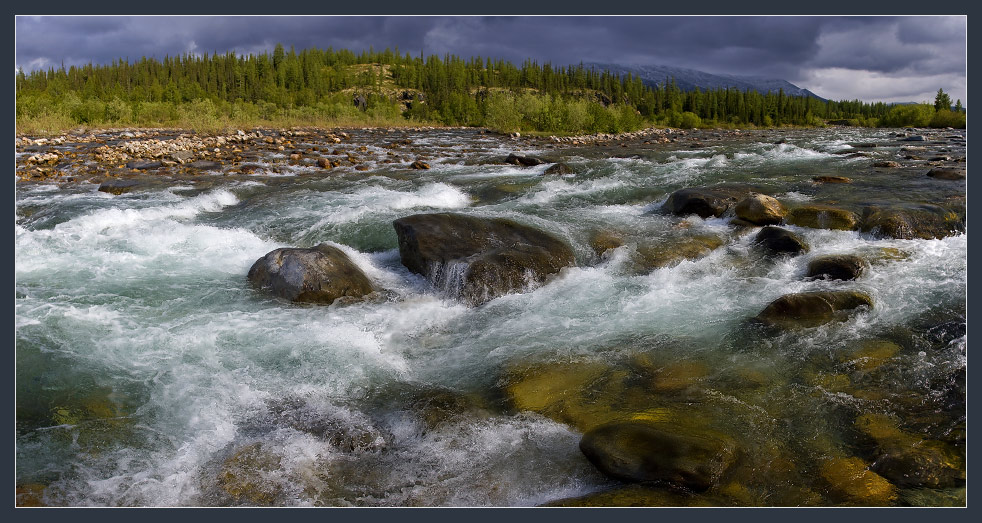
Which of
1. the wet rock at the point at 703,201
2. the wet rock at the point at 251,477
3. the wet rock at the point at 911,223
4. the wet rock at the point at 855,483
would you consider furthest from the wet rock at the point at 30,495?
the wet rock at the point at 911,223

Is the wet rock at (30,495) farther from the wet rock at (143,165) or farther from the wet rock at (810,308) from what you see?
the wet rock at (143,165)

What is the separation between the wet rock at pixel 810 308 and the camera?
271 inches

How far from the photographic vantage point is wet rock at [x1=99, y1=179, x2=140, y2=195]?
1564 centimetres

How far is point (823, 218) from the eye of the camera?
10844 millimetres

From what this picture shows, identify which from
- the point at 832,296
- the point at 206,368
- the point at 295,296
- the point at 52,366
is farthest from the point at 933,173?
the point at 52,366

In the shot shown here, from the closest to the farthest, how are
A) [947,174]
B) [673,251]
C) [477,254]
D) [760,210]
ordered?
[477,254] < [673,251] < [760,210] < [947,174]

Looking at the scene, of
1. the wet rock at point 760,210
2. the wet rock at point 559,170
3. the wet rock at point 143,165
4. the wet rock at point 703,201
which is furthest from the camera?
the wet rock at point 143,165

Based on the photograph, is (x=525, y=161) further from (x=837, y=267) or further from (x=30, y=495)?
(x=30, y=495)

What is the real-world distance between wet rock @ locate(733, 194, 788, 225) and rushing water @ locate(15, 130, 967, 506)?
0.44 metres

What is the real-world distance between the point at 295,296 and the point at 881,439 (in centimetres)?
684

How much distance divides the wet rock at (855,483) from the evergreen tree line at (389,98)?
28410mm

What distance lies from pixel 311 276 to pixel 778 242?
7610 mm

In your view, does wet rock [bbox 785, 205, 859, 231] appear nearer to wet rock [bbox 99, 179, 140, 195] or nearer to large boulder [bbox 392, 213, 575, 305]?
large boulder [bbox 392, 213, 575, 305]

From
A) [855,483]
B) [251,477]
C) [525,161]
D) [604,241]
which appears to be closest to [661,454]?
[855,483]
